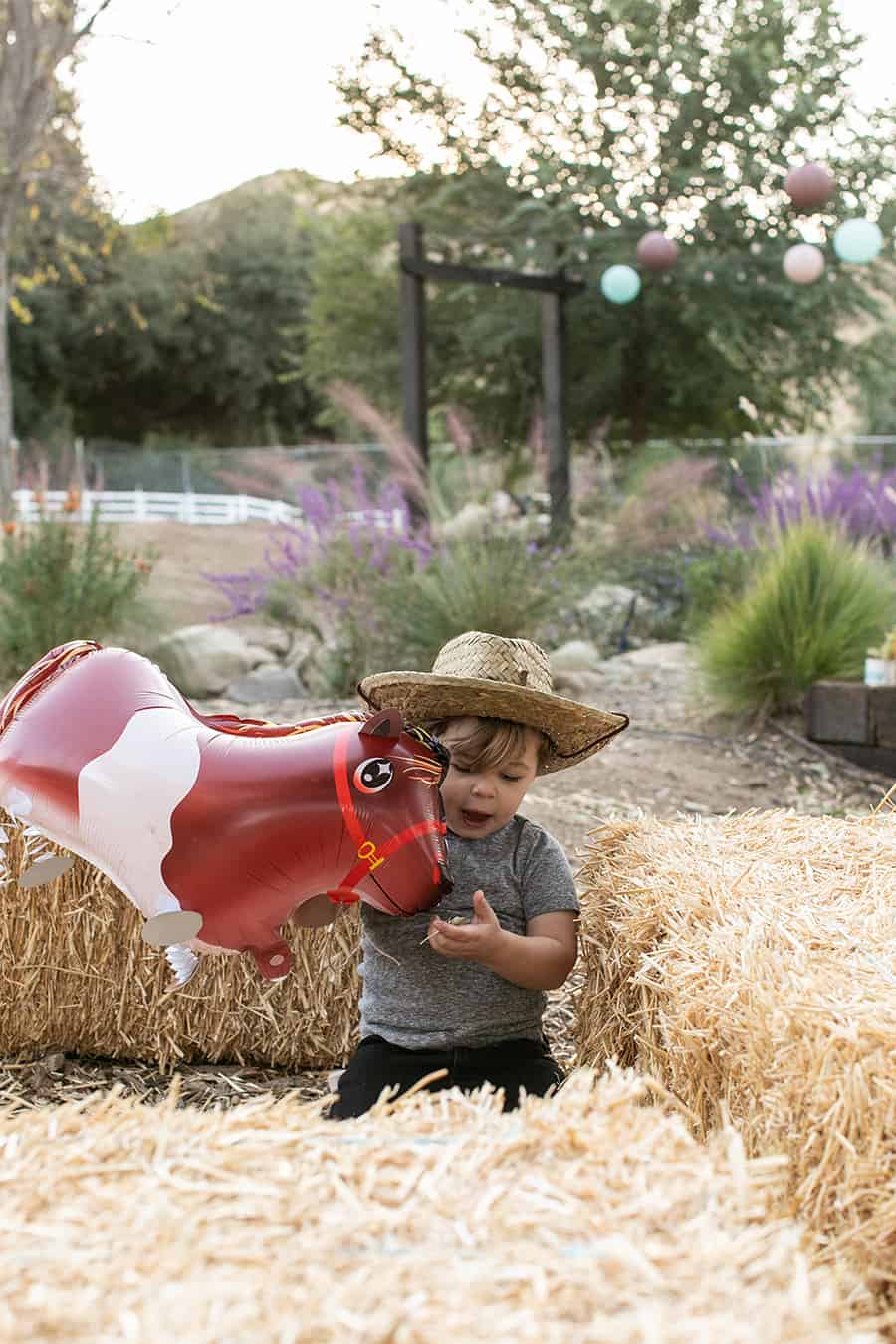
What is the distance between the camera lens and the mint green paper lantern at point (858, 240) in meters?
9.52

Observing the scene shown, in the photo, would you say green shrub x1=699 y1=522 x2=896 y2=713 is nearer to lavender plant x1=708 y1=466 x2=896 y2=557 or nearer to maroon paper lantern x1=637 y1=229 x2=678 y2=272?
lavender plant x1=708 y1=466 x2=896 y2=557

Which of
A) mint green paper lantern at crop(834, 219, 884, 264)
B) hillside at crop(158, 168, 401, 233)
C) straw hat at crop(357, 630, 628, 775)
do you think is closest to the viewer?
straw hat at crop(357, 630, 628, 775)

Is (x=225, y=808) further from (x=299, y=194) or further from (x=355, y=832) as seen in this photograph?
(x=299, y=194)

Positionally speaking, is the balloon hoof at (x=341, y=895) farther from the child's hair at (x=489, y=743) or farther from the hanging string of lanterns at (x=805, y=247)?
the hanging string of lanterns at (x=805, y=247)

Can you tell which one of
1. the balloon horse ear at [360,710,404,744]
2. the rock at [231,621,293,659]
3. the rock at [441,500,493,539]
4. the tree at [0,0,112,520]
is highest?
the tree at [0,0,112,520]

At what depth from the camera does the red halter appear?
1831mm

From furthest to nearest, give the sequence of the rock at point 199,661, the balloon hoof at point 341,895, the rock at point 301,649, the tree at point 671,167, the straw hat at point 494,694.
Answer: the tree at point 671,167 → the rock at point 199,661 → the rock at point 301,649 → the straw hat at point 494,694 → the balloon hoof at point 341,895

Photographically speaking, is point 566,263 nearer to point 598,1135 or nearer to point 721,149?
point 721,149

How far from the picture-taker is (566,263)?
11.9 m

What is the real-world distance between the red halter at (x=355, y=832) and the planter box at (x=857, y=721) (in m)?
3.97

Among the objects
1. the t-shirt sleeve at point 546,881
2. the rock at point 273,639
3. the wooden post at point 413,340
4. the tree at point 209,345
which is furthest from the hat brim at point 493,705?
the tree at point 209,345

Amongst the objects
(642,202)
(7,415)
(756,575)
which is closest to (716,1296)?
(756,575)

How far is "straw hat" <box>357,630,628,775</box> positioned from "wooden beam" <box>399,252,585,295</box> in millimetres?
6838

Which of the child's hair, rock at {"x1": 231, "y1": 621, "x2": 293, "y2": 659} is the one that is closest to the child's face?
the child's hair
